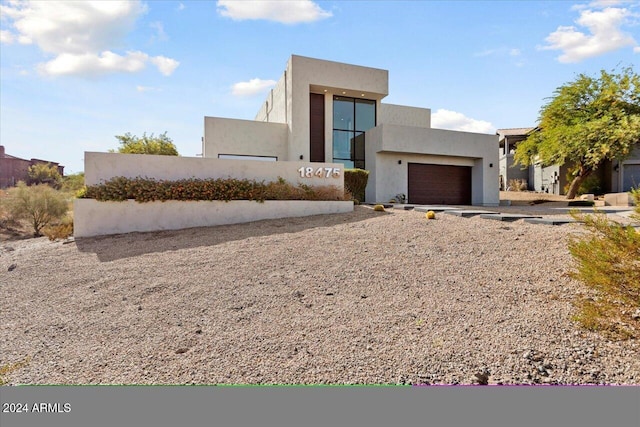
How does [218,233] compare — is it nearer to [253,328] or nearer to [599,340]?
[253,328]

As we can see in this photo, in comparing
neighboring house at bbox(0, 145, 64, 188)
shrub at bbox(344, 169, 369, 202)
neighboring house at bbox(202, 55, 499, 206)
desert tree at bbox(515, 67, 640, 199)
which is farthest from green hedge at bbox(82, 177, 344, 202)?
neighboring house at bbox(0, 145, 64, 188)

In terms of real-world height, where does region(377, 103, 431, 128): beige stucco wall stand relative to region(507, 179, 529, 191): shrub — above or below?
above

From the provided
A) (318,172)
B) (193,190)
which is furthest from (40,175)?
(318,172)

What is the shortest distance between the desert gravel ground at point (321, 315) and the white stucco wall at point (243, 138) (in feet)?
29.4

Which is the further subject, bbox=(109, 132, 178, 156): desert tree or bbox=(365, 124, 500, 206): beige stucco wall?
bbox=(109, 132, 178, 156): desert tree

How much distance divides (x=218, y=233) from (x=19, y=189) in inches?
364

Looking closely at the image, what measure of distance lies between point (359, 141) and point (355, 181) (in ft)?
14.2

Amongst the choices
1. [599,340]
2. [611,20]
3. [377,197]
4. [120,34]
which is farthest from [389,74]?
[599,340]

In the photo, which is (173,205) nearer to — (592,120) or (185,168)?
(185,168)

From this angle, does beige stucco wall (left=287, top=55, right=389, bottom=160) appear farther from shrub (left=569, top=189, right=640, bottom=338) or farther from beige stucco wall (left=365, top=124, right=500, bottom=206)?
shrub (left=569, top=189, right=640, bottom=338)

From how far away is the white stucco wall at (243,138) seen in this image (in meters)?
14.0

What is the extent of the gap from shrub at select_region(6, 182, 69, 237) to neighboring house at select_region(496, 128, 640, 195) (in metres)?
24.0

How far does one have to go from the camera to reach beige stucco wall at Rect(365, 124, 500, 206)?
14.5m

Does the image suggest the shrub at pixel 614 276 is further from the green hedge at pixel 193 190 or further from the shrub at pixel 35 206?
the shrub at pixel 35 206
